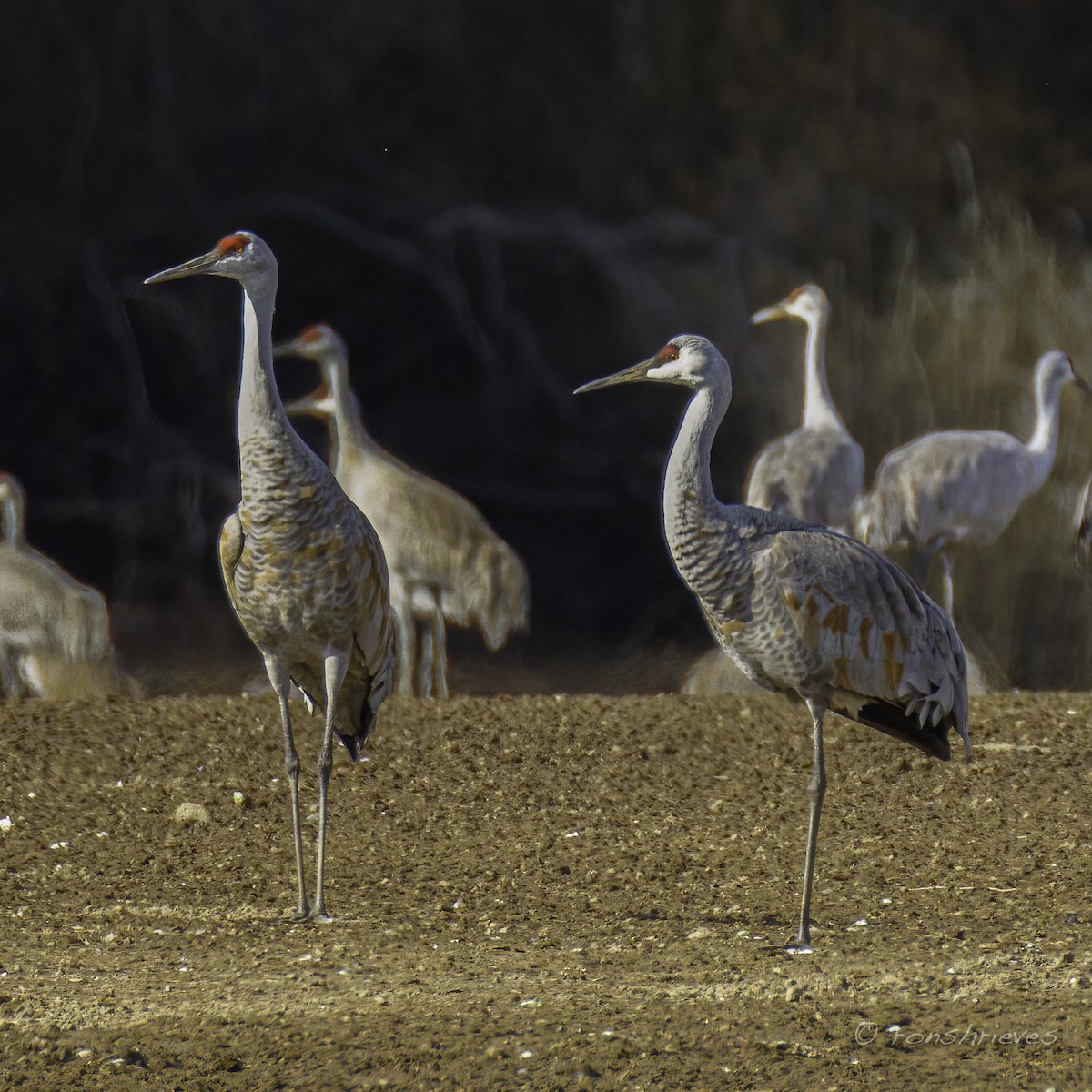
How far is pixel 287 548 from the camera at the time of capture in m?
4.25

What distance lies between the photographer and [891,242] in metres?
9.20

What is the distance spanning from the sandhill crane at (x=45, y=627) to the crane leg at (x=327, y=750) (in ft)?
9.17

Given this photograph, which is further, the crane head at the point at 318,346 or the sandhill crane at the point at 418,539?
the crane head at the point at 318,346

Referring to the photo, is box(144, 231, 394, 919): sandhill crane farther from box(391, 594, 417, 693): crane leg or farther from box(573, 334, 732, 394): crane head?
box(391, 594, 417, 693): crane leg

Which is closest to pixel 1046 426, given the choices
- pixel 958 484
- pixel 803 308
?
pixel 958 484

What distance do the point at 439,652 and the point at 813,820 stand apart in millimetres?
3551

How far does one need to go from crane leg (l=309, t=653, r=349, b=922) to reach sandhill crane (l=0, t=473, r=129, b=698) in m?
2.80

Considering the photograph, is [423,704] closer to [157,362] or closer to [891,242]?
[157,362]

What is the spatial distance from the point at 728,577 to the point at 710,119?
574cm

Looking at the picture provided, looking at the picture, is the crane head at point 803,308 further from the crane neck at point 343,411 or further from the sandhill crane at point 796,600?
the sandhill crane at point 796,600

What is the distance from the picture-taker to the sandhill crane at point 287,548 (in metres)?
4.25

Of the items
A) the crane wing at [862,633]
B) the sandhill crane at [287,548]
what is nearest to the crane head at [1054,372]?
the crane wing at [862,633]

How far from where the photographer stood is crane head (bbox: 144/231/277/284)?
14.3ft

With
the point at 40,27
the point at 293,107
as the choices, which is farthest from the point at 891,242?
the point at 40,27
